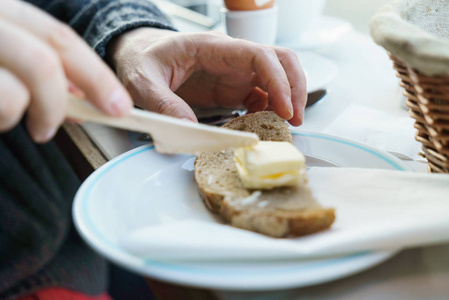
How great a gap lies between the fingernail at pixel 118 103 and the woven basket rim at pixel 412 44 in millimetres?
292

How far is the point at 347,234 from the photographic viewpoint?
384 millimetres

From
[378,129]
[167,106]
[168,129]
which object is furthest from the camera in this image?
[378,129]

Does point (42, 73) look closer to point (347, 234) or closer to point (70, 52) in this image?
point (70, 52)

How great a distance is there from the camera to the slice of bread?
0.43 meters

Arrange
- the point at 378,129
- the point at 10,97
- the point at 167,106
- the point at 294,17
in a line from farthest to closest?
the point at 294,17 < the point at 378,129 < the point at 167,106 < the point at 10,97

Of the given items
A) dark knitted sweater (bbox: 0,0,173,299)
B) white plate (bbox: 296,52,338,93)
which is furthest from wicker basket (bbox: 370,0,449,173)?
dark knitted sweater (bbox: 0,0,173,299)

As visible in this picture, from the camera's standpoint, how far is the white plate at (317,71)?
2.82 ft

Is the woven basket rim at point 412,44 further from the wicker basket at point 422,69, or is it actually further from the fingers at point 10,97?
the fingers at point 10,97

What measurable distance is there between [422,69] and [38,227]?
490 millimetres

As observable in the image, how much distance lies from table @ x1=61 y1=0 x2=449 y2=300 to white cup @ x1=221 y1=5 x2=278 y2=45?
0.23m

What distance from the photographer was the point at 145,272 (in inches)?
14.1

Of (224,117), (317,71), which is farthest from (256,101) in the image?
(317,71)

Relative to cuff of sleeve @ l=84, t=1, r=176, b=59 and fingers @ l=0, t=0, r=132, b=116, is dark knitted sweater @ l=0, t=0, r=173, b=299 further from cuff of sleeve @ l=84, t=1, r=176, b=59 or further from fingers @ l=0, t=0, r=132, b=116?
cuff of sleeve @ l=84, t=1, r=176, b=59

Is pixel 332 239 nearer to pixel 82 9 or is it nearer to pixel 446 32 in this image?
pixel 446 32
